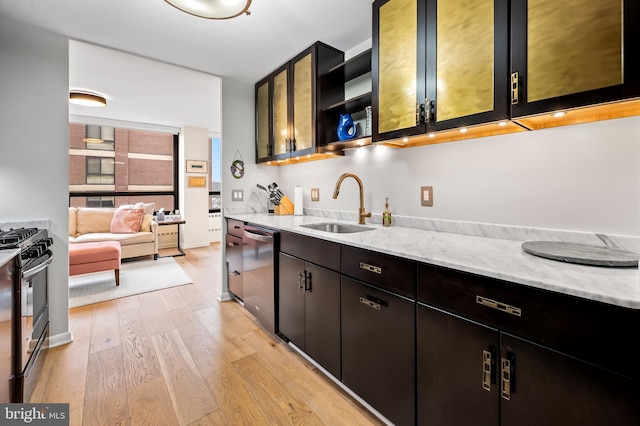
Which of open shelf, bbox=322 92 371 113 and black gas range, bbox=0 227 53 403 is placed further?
open shelf, bbox=322 92 371 113

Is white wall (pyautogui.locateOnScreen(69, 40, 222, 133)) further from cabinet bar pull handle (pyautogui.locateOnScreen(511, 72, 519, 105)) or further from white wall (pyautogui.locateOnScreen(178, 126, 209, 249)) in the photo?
cabinet bar pull handle (pyautogui.locateOnScreen(511, 72, 519, 105))

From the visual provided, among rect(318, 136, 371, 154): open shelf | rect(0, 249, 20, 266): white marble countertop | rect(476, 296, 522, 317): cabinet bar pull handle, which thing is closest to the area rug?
rect(0, 249, 20, 266): white marble countertop

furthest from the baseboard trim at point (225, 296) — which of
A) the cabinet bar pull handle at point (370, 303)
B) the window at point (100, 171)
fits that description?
the window at point (100, 171)

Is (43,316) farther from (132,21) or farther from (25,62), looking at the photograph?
(132,21)

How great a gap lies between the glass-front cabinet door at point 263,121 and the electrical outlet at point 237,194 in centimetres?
43

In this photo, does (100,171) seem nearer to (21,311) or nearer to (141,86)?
(141,86)

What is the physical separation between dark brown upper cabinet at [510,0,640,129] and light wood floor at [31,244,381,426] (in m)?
1.72

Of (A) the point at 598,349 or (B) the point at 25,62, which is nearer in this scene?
(A) the point at 598,349

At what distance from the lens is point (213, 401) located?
155 cm

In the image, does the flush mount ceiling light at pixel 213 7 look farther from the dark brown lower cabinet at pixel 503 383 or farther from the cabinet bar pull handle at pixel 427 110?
the dark brown lower cabinet at pixel 503 383

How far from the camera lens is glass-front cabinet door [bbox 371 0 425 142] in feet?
5.07

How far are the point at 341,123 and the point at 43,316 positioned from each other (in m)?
2.64

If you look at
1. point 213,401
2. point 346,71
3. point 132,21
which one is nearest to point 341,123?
point 346,71

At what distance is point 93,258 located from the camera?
341 cm
